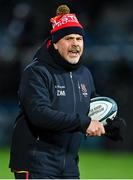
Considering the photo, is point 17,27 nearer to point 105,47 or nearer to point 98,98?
point 105,47

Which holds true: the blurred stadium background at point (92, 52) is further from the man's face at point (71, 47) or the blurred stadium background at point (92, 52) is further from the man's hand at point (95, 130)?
the man's hand at point (95, 130)

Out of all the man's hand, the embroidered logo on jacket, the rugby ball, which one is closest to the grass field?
the rugby ball

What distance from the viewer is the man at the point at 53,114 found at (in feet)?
19.8

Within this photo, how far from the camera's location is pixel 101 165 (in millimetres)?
12578

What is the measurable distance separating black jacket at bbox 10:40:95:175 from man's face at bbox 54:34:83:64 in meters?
0.06

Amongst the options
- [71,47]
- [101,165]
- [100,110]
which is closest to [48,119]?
[71,47]

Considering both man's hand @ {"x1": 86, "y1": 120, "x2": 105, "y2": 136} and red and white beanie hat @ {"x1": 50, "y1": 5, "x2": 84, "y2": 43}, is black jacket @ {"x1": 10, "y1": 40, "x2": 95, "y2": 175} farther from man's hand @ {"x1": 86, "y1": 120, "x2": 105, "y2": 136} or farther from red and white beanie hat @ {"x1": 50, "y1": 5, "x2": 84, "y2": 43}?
red and white beanie hat @ {"x1": 50, "y1": 5, "x2": 84, "y2": 43}

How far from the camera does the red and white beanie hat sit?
640 centimetres

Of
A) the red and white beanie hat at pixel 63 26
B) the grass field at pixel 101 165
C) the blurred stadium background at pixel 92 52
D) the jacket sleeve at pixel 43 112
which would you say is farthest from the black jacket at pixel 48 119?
the blurred stadium background at pixel 92 52

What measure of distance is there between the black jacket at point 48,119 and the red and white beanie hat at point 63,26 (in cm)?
16

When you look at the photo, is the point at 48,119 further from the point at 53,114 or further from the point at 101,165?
the point at 101,165

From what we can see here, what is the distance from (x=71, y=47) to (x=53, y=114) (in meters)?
0.61

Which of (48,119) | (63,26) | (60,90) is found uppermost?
(63,26)

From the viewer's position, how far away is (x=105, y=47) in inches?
651
